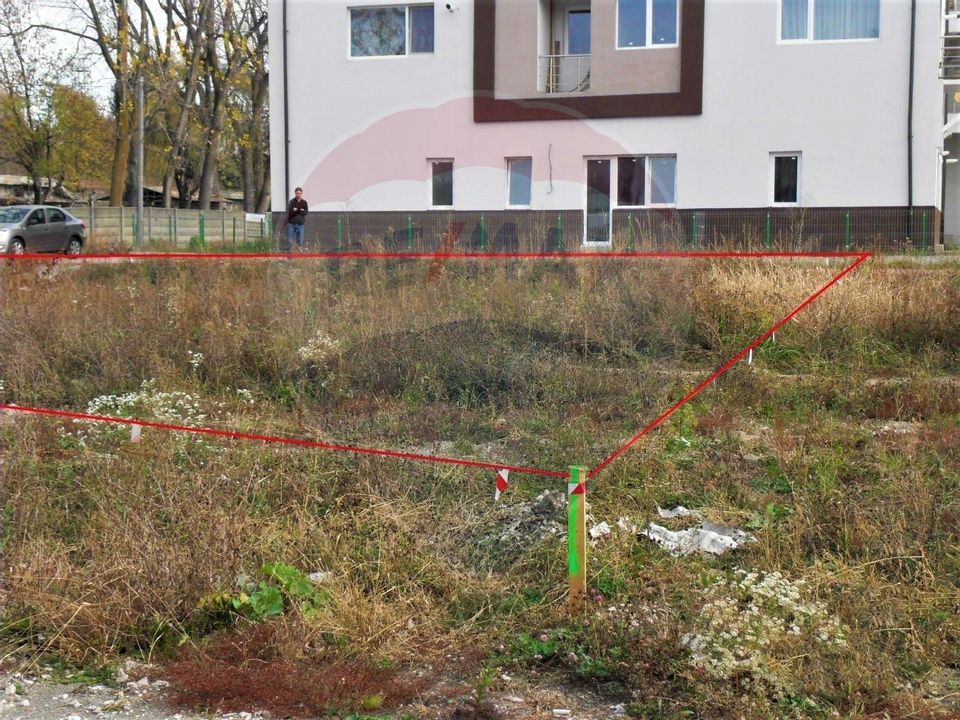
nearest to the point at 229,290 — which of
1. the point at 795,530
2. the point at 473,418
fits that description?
the point at 473,418

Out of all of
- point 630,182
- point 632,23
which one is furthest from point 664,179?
point 632,23

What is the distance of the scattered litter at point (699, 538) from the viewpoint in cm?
548

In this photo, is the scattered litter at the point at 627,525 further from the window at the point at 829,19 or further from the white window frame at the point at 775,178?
the window at the point at 829,19

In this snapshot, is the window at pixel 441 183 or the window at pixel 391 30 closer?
the window at pixel 441 183

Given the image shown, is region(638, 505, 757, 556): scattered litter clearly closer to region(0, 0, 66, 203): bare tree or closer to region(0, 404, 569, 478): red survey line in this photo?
region(0, 404, 569, 478): red survey line

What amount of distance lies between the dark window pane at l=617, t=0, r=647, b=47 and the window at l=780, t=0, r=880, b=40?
2719mm

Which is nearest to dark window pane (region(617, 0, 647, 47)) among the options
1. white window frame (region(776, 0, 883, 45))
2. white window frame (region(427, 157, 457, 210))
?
white window frame (region(776, 0, 883, 45))

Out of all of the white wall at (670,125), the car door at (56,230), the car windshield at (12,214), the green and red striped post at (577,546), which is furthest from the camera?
the car door at (56,230)

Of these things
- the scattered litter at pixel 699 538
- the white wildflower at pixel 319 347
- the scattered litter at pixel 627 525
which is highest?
the white wildflower at pixel 319 347

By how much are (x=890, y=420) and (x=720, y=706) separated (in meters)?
4.83

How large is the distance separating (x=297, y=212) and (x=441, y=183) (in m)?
4.26

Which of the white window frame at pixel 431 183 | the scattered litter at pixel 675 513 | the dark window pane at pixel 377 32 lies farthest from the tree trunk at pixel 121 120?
the scattered litter at pixel 675 513

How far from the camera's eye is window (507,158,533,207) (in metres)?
22.7

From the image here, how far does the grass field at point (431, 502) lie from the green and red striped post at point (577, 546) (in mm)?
93
